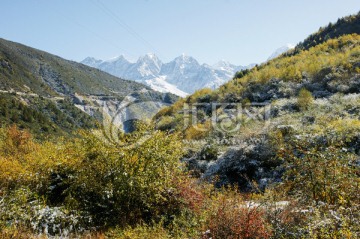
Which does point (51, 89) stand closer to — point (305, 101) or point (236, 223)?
point (305, 101)

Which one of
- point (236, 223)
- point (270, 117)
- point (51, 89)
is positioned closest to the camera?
point (236, 223)

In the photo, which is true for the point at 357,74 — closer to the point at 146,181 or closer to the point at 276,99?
the point at 276,99

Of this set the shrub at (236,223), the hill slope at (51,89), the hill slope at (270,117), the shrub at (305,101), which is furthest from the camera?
the hill slope at (51,89)

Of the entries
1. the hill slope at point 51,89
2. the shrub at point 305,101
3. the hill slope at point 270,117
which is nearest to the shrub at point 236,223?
the hill slope at point 270,117

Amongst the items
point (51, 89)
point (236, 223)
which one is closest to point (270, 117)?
point (236, 223)

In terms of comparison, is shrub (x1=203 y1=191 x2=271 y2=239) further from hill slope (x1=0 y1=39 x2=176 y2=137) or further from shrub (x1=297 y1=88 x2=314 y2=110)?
hill slope (x1=0 y1=39 x2=176 y2=137)

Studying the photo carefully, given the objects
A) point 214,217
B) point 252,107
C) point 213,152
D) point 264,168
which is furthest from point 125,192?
point 252,107

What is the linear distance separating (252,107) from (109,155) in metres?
13.4

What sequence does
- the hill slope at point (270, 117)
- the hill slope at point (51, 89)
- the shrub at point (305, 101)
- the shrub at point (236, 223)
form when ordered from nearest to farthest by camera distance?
the shrub at point (236, 223) → the hill slope at point (270, 117) → the shrub at point (305, 101) → the hill slope at point (51, 89)

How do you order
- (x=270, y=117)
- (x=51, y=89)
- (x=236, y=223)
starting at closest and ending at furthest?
(x=236, y=223) → (x=270, y=117) → (x=51, y=89)

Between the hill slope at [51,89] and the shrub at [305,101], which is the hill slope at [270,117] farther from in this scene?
the hill slope at [51,89]

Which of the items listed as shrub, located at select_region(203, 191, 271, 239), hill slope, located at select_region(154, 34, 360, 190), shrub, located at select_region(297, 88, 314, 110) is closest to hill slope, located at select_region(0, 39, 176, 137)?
hill slope, located at select_region(154, 34, 360, 190)

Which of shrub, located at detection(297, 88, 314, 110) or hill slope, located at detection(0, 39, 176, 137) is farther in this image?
hill slope, located at detection(0, 39, 176, 137)

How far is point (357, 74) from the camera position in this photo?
18.8m
